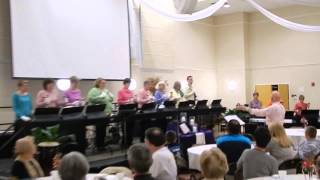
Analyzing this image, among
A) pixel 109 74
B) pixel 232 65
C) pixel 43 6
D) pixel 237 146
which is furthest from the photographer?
pixel 232 65

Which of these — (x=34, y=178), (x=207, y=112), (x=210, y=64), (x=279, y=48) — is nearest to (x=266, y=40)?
(x=279, y=48)

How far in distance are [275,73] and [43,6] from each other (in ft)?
30.6

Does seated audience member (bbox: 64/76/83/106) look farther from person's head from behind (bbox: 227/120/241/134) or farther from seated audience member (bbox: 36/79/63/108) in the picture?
person's head from behind (bbox: 227/120/241/134)

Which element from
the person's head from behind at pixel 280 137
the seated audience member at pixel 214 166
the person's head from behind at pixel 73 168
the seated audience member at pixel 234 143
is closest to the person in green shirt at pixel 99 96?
the seated audience member at pixel 234 143

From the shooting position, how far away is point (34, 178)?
4203 mm

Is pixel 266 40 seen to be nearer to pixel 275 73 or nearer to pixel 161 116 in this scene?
pixel 275 73

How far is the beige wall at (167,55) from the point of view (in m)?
8.96

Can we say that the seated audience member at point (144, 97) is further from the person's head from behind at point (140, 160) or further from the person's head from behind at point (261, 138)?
the person's head from behind at point (140, 160)

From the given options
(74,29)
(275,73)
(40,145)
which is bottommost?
(40,145)

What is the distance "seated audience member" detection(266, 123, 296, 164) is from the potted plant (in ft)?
11.3

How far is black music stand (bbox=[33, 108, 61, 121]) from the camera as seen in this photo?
6627 millimetres

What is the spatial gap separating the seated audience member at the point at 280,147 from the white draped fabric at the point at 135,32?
7.28 metres

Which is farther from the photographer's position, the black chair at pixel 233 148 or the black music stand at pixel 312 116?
the black music stand at pixel 312 116

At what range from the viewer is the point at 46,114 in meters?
6.72
